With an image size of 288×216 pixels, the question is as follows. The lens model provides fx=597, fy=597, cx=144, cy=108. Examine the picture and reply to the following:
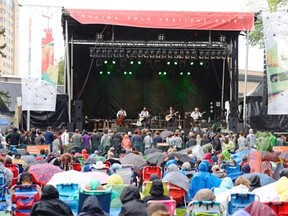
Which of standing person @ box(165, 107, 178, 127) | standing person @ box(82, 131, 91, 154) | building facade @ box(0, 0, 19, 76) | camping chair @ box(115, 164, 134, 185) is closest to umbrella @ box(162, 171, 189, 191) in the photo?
camping chair @ box(115, 164, 134, 185)

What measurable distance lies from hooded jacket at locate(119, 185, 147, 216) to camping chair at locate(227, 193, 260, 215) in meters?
1.56

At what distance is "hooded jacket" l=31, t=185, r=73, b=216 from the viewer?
246 inches

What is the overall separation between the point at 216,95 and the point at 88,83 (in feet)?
21.8

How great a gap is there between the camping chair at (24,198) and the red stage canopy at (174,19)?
1640 centimetres

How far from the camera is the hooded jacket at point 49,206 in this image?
625cm

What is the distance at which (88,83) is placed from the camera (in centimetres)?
3028

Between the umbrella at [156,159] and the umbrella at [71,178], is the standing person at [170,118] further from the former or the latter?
the umbrella at [71,178]

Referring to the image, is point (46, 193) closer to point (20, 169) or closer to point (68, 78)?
point (20, 169)

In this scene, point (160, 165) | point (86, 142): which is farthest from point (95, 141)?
point (160, 165)

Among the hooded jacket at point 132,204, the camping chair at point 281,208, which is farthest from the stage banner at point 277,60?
the hooded jacket at point 132,204

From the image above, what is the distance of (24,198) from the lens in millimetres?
8383

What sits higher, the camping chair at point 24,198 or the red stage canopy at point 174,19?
the red stage canopy at point 174,19

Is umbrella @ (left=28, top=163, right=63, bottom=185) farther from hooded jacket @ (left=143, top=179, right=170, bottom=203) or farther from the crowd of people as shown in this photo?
hooded jacket @ (left=143, top=179, right=170, bottom=203)

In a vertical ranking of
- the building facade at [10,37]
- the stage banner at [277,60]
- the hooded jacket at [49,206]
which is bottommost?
the hooded jacket at [49,206]
